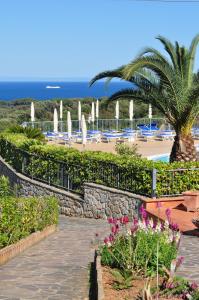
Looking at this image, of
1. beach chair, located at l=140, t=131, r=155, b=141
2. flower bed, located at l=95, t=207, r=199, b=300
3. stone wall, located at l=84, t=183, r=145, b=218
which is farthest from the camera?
beach chair, located at l=140, t=131, r=155, b=141

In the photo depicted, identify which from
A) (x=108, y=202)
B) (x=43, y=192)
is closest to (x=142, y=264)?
(x=108, y=202)

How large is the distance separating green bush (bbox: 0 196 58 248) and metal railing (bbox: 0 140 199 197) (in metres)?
2.63

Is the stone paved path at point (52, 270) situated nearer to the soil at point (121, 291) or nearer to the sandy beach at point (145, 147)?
the soil at point (121, 291)

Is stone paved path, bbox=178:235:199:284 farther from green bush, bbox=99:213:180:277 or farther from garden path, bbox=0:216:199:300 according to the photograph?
green bush, bbox=99:213:180:277

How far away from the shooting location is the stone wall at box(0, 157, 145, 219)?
15312mm

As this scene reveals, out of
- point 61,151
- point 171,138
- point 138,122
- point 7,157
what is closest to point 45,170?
point 61,151

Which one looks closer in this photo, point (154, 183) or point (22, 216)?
point (22, 216)

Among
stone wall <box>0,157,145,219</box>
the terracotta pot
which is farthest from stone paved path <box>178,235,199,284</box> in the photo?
stone wall <box>0,157,145,219</box>

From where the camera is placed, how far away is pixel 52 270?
30.4 feet

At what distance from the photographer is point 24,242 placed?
1138 cm

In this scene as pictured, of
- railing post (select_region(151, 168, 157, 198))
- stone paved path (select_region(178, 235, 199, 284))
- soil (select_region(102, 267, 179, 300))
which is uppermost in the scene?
railing post (select_region(151, 168, 157, 198))

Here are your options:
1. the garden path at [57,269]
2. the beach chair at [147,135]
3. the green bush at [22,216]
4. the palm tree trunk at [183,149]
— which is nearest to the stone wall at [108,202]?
the garden path at [57,269]

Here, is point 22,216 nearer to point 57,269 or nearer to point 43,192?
point 57,269

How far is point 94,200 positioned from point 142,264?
903cm
